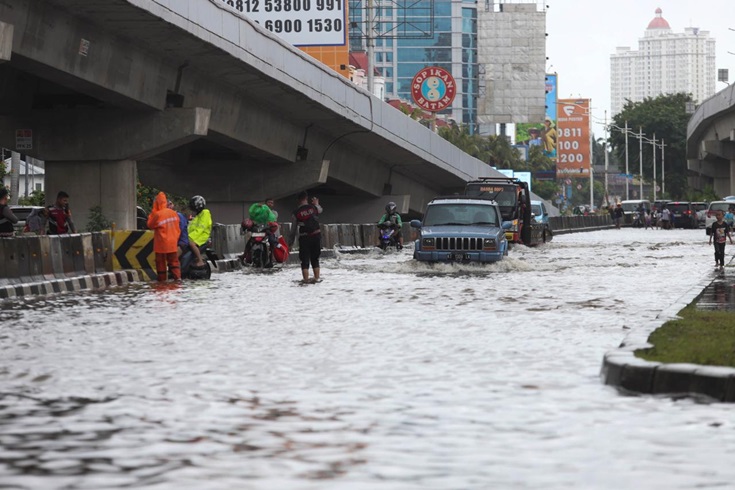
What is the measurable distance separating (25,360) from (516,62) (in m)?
77.8

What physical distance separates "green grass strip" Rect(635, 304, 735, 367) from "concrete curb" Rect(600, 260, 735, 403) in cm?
27

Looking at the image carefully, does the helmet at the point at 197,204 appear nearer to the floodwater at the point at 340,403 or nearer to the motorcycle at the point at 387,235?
the floodwater at the point at 340,403

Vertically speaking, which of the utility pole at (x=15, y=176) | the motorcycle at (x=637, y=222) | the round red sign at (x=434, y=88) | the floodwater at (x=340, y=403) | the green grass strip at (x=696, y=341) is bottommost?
the floodwater at (x=340, y=403)

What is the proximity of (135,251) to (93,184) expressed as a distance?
28.3ft

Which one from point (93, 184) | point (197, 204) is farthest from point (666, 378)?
point (93, 184)

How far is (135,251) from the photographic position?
94.9 ft

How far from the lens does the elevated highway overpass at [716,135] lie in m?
74.1

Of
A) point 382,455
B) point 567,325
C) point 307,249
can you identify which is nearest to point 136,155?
point 307,249

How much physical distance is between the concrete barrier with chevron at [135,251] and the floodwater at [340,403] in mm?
8697

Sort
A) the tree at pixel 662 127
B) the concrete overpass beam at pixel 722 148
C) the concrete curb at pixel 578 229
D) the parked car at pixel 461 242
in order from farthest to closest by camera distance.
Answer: the tree at pixel 662 127
the concrete overpass beam at pixel 722 148
the concrete curb at pixel 578 229
the parked car at pixel 461 242

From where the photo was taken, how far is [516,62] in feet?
292

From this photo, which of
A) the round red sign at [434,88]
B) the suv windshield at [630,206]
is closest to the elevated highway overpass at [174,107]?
the round red sign at [434,88]

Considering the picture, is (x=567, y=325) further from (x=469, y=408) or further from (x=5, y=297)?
(x=5, y=297)

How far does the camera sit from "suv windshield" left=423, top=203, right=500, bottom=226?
33.2 metres
